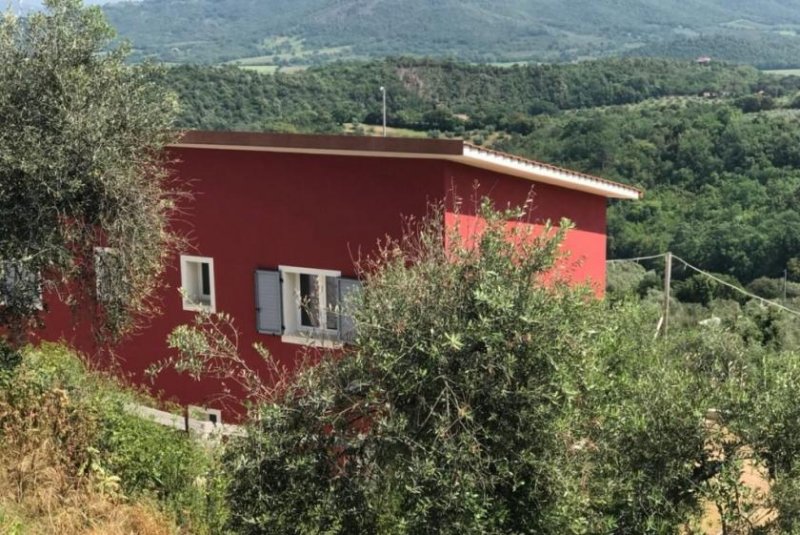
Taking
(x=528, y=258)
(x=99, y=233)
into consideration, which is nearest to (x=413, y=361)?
(x=528, y=258)

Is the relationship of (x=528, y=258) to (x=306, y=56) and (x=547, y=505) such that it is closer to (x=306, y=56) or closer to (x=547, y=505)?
(x=547, y=505)

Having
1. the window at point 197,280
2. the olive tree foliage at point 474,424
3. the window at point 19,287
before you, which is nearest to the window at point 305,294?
the window at point 197,280

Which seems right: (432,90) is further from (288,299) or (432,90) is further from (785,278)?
(288,299)

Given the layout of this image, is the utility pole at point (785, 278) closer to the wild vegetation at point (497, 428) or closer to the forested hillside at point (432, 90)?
the forested hillside at point (432, 90)

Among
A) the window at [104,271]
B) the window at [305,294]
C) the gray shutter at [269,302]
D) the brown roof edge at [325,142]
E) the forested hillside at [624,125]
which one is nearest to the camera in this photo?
the window at [104,271]

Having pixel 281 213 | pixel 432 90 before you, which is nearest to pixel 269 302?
pixel 281 213

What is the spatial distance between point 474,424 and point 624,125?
172ft

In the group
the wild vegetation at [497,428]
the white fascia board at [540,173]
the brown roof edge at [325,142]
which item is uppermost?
the brown roof edge at [325,142]

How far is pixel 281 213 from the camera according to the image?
40.4ft

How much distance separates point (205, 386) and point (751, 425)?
935 centimetres

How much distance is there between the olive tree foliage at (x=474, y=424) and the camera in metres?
5.55

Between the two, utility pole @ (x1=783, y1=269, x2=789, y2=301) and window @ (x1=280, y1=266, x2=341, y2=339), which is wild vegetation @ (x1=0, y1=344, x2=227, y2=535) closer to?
window @ (x1=280, y1=266, x2=341, y2=339)

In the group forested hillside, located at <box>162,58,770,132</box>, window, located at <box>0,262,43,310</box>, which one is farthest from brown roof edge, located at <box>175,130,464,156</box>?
forested hillside, located at <box>162,58,770,132</box>

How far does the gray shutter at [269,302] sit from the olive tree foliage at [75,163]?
2280mm
